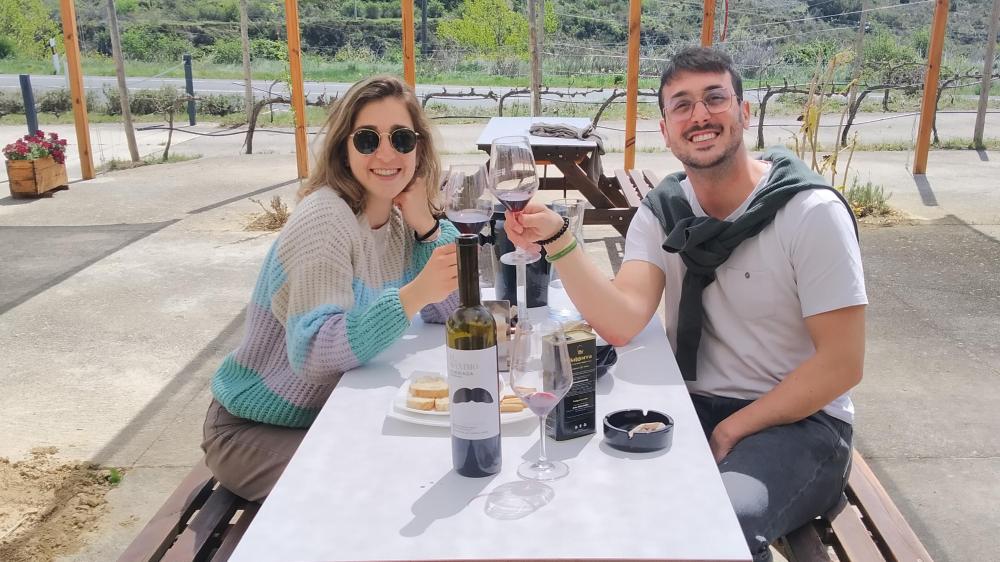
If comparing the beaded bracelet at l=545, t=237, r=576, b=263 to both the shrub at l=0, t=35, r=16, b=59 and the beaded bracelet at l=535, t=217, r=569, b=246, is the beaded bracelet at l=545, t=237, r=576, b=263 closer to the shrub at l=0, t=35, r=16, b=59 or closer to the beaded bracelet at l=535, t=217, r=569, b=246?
the beaded bracelet at l=535, t=217, r=569, b=246

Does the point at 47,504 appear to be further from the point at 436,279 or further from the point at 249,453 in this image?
the point at 436,279

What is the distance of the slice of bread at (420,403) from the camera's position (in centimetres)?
175

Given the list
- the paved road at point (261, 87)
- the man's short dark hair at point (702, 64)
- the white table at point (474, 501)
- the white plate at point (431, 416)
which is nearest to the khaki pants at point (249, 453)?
the white table at point (474, 501)

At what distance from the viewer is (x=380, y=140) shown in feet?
7.59

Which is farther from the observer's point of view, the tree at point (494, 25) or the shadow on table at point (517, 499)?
the tree at point (494, 25)

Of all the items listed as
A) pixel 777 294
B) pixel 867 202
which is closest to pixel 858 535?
pixel 777 294

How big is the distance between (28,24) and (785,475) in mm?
26243

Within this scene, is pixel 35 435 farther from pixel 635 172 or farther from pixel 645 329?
pixel 635 172

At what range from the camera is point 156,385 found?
4039 millimetres

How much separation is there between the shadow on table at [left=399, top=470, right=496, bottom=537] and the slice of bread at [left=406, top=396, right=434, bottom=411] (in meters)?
0.24

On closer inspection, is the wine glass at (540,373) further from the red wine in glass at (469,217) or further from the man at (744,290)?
the red wine in glass at (469,217)

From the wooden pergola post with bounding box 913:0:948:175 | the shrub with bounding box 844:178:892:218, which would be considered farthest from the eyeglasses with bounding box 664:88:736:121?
the wooden pergola post with bounding box 913:0:948:175

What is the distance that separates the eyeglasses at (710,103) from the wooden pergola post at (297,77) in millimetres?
6822

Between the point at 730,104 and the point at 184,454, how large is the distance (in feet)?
8.13
